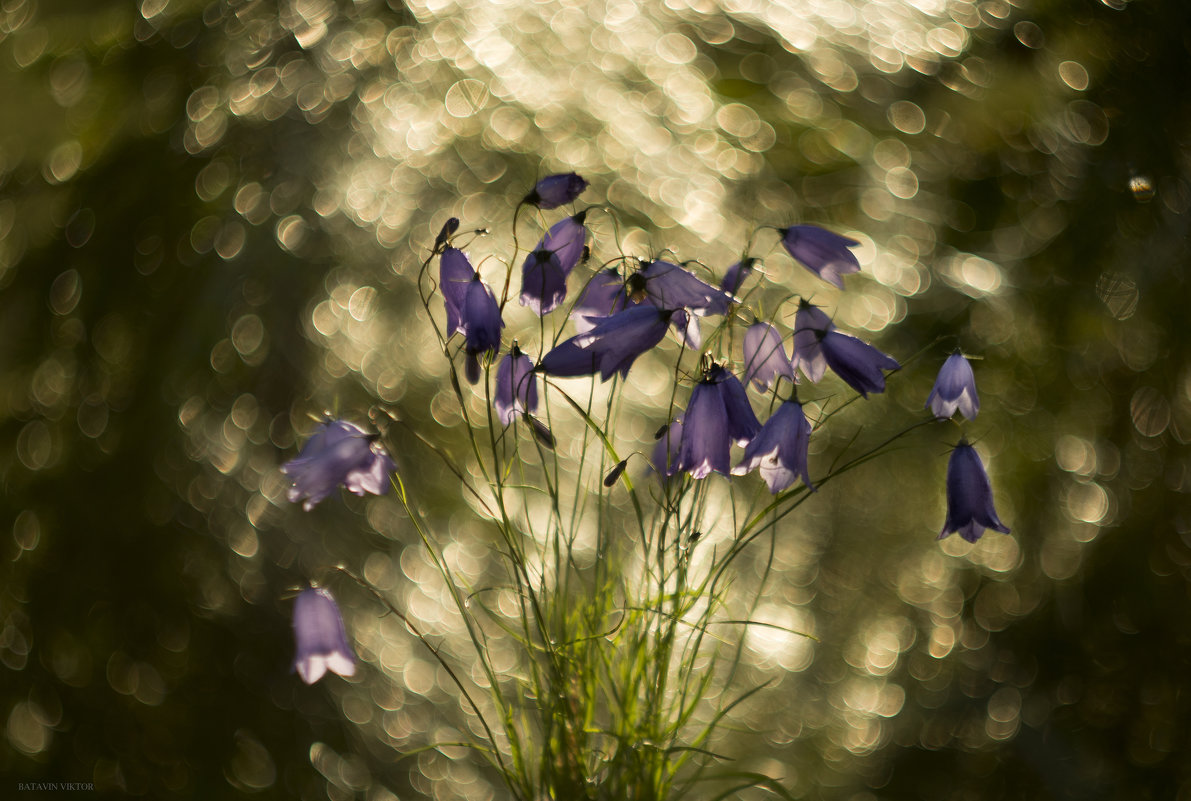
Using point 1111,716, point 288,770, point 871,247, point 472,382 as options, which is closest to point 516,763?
point 472,382

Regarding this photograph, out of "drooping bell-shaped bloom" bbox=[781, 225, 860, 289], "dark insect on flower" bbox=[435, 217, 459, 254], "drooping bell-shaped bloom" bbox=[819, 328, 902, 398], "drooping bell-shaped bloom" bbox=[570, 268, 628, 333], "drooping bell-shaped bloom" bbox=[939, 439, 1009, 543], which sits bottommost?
"drooping bell-shaped bloom" bbox=[939, 439, 1009, 543]

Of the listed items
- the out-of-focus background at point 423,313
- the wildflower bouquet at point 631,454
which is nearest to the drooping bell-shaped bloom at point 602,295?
the wildflower bouquet at point 631,454

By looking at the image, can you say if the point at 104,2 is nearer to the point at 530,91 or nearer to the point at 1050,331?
the point at 530,91

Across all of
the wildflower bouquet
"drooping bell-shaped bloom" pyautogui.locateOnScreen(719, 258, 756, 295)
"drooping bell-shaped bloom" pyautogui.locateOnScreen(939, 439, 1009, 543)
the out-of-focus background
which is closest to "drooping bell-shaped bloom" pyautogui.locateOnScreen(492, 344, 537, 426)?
the wildflower bouquet

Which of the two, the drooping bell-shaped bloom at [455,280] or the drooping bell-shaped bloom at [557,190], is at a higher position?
the drooping bell-shaped bloom at [557,190]

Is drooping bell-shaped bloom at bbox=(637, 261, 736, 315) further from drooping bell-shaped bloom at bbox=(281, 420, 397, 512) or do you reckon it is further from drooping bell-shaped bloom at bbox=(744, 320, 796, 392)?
drooping bell-shaped bloom at bbox=(281, 420, 397, 512)

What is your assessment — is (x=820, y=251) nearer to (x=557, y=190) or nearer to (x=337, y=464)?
(x=557, y=190)

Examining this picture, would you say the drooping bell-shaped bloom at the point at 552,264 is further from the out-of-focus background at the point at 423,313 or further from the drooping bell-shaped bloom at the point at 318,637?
the out-of-focus background at the point at 423,313
